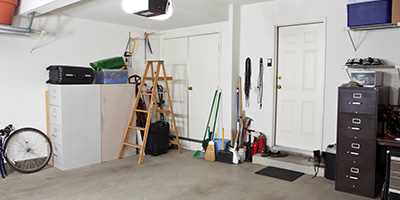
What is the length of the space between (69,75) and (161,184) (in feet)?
6.84

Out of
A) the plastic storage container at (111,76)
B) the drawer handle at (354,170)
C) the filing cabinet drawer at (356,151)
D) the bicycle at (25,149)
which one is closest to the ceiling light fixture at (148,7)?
the plastic storage container at (111,76)

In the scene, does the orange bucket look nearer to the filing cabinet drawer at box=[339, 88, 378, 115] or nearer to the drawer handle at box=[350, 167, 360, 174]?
the filing cabinet drawer at box=[339, 88, 378, 115]

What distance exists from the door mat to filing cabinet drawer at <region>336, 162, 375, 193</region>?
632 millimetres

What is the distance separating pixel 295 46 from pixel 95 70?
3221mm

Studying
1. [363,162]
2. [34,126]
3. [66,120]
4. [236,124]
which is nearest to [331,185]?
[363,162]

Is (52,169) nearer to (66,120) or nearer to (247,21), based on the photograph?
(66,120)

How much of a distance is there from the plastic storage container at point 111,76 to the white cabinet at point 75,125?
25 centimetres

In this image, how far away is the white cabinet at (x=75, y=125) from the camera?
4500mm

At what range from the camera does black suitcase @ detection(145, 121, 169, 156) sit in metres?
5.30

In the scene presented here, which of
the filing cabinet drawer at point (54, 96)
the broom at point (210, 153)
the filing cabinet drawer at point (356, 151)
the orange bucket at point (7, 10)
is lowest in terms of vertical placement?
the broom at point (210, 153)

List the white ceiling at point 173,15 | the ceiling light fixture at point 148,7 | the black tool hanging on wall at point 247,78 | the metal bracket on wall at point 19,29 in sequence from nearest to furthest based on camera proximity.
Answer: the ceiling light fixture at point 148,7 < the metal bracket on wall at point 19,29 < the white ceiling at point 173,15 < the black tool hanging on wall at point 247,78

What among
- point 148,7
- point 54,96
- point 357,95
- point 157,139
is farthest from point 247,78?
point 54,96

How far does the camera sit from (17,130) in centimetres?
437

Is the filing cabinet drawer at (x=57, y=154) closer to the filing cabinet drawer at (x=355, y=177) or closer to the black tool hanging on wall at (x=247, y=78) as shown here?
the black tool hanging on wall at (x=247, y=78)
